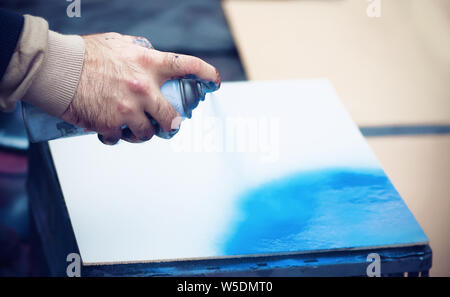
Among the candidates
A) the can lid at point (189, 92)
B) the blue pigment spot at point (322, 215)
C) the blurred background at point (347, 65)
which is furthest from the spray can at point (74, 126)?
the blurred background at point (347, 65)

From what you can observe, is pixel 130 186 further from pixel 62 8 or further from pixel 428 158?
pixel 62 8

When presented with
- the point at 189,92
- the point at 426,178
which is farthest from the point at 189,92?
the point at 426,178

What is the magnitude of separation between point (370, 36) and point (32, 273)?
1.09m

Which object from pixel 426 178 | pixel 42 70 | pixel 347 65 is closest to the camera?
pixel 42 70

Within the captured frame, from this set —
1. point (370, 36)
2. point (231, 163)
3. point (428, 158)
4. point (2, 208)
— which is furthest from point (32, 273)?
point (370, 36)

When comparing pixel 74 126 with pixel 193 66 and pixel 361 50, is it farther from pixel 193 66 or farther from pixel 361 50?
pixel 361 50

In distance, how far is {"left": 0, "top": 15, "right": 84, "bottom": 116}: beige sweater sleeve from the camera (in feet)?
2.03

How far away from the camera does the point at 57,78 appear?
2.13 ft

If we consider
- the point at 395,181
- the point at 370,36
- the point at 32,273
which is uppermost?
the point at 370,36

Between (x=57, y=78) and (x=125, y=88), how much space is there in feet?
0.31

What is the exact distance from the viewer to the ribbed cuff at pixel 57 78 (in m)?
0.64

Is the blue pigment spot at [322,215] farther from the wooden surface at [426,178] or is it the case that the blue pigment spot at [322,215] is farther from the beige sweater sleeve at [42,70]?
the beige sweater sleeve at [42,70]

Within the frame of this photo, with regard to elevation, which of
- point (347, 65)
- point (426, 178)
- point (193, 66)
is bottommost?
point (426, 178)
